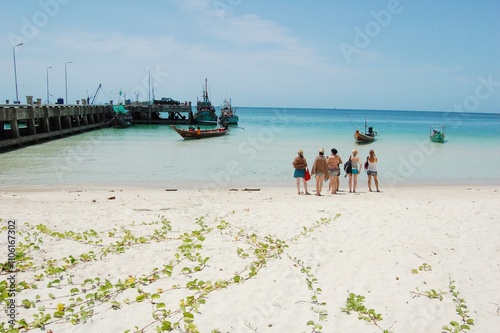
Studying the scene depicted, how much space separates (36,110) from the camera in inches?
1335

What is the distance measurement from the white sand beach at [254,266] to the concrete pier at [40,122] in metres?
22.6

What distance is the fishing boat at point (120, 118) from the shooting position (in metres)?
58.4

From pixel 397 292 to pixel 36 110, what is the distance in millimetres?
35121

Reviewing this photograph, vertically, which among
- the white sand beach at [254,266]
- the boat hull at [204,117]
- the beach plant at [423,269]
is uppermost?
the boat hull at [204,117]

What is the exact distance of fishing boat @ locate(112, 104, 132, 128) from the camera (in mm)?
58375

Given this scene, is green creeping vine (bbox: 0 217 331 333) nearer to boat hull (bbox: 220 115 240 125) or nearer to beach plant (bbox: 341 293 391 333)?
beach plant (bbox: 341 293 391 333)

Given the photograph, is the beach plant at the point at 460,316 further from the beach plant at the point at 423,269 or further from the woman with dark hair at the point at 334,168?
the woman with dark hair at the point at 334,168

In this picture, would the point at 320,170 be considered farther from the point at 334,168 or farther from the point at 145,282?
the point at 145,282

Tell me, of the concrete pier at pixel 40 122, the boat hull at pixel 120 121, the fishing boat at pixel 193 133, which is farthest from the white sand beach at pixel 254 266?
the boat hull at pixel 120 121

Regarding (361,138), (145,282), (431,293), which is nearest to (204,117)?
(361,138)

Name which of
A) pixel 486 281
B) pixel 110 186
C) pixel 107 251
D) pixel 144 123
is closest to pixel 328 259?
pixel 486 281

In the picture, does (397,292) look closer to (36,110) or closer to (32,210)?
(32,210)

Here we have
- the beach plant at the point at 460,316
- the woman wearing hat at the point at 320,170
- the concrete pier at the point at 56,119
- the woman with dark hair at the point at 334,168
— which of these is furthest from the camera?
the concrete pier at the point at 56,119

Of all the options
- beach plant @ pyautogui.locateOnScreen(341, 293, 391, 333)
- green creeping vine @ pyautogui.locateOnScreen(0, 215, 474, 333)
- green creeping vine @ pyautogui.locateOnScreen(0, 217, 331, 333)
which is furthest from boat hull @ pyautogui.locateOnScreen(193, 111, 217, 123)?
beach plant @ pyautogui.locateOnScreen(341, 293, 391, 333)
